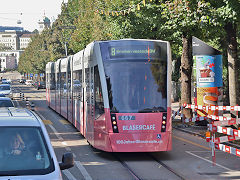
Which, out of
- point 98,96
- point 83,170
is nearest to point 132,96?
point 98,96

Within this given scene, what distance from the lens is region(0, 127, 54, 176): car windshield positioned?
6.36m

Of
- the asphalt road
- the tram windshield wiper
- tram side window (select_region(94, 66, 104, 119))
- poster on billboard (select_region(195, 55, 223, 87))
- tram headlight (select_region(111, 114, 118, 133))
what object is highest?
poster on billboard (select_region(195, 55, 223, 87))

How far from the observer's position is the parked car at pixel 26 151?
628 centimetres

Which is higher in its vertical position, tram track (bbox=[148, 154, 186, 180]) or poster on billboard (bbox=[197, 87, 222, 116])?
poster on billboard (bbox=[197, 87, 222, 116])

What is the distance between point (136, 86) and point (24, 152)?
7.52m

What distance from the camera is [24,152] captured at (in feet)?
21.9

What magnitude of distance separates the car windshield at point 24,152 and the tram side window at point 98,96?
24.4 feet

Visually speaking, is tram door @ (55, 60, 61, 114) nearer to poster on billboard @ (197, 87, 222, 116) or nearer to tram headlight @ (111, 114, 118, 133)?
poster on billboard @ (197, 87, 222, 116)

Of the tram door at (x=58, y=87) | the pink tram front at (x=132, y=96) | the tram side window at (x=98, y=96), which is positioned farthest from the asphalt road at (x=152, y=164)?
the tram door at (x=58, y=87)

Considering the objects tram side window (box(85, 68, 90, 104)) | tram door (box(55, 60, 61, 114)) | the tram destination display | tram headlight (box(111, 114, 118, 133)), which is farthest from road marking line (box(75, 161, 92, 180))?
tram door (box(55, 60, 61, 114))

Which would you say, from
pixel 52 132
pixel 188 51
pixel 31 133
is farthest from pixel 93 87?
pixel 188 51

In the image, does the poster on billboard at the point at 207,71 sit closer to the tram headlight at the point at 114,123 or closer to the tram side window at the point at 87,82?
the tram side window at the point at 87,82

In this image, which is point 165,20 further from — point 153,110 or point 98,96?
point 153,110

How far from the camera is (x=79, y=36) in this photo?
60.1 meters
